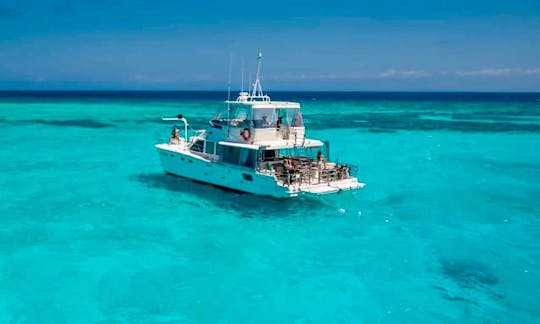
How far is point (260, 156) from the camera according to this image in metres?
22.7

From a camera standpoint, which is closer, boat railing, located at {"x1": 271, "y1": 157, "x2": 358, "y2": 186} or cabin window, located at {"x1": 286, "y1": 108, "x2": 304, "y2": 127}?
boat railing, located at {"x1": 271, "y1": 157, "x2": 358, "y2": 186}

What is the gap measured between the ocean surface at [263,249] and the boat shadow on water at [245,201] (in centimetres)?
9

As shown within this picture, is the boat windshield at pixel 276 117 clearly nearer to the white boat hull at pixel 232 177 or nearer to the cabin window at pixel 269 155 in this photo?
the cabin window at pixel 269 155

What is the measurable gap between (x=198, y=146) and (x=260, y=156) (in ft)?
15.9

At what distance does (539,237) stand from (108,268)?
1586 centimetres

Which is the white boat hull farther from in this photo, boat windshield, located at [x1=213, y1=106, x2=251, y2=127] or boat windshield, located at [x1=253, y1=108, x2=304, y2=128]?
boat windshield, located at [x1=253, y1=108, x2=304, y2=128]

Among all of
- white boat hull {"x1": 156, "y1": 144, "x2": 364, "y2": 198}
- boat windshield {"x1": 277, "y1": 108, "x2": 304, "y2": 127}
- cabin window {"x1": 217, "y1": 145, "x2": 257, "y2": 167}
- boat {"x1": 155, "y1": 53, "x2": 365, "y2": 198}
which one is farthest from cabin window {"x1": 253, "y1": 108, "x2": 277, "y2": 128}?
white boat hull {"x1": 156, "y1": 144, "x2": 364, "y2": 198}

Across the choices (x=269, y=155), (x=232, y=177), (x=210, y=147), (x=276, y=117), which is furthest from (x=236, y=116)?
(x=232, y=177)

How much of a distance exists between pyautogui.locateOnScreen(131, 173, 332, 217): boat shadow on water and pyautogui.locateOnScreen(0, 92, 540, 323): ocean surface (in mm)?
92

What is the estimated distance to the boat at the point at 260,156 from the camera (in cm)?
2219

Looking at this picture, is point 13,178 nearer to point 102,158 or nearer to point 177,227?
point 102,158

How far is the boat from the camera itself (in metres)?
22.2

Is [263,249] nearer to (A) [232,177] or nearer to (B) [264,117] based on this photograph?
(A) [232,177]

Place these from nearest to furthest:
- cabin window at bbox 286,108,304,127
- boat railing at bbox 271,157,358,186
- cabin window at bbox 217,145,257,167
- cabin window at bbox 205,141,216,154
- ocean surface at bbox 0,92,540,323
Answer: ocean surface at bbox 0,92,540,323
boat railing at bbox 271,157,358,186
cabin window at bbox 217,145,257,167
cabin window at bbox 286,108,304,127
cabin window at bbox 205,141,216,154
